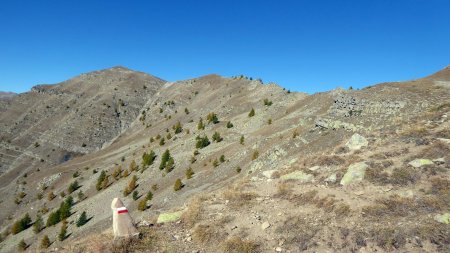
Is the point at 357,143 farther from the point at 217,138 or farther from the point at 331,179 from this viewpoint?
the point at 217,138

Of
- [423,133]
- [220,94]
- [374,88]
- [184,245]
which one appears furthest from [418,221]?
[220,94]

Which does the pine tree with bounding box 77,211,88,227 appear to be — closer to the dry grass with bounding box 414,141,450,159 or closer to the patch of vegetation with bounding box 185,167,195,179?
the patch of vegetation with bounding box 185,167,195,179

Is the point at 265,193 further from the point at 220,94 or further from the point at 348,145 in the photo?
the point at 220,94

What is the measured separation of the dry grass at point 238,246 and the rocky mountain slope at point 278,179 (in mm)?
43

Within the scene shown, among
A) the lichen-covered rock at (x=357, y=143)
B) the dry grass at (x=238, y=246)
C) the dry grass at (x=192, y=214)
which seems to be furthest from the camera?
the lichen-covered rock at (x=357, y=143)

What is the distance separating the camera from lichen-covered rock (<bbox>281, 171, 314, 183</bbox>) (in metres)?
20.7

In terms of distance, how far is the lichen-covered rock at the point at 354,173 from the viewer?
18984mm

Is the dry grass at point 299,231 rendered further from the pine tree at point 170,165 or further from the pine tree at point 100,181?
the pine tree at point 100,181

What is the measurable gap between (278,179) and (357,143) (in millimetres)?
6813

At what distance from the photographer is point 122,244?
13938 millimetres

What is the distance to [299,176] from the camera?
21.4 m

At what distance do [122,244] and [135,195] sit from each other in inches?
1318

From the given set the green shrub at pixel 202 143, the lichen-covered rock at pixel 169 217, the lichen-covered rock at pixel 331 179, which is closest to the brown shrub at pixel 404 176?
the lichen-covered rock at pixel 331 179

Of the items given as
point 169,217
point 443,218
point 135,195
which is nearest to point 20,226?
point 135,195
